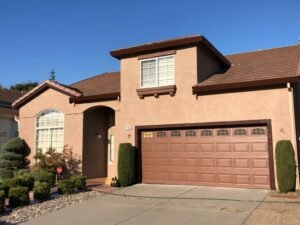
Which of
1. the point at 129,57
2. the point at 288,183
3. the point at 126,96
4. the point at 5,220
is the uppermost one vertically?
the point at 129,57

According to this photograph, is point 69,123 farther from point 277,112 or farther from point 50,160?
point 277,112

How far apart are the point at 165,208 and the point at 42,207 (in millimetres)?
3944

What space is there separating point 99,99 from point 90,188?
4.62 m

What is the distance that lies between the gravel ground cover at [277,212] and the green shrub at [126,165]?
5.92m

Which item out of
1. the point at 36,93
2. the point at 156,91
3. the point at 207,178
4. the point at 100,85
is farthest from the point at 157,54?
→ the point at 36,93

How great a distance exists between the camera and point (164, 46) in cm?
1525

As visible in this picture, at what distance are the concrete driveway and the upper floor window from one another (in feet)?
15.3

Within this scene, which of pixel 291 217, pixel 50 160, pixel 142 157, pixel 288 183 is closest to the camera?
pixel 291 217

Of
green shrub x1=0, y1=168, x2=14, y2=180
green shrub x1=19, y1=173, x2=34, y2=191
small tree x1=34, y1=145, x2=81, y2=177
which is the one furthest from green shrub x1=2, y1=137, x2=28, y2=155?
green shrub x1=19, y1=173, x2=34, y2=191

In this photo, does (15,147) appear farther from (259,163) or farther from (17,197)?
(259,163)

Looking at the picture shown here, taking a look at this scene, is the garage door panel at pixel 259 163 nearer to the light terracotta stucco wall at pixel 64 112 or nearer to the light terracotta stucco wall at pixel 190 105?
the light terracotta stucco wall at pixel 190 105

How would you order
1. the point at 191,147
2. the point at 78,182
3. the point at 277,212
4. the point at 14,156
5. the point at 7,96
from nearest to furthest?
the point at 277,212
the point at 78,182
the point at 191,147
the point at 14,156
the point at 7,96

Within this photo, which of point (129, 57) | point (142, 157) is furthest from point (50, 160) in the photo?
point (129, 57)

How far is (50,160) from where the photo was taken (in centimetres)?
1703
